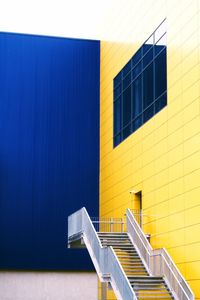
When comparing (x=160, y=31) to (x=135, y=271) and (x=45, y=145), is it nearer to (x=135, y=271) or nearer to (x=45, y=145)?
(x=135, y=271)

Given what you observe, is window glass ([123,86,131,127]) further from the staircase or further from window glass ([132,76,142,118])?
the staircase

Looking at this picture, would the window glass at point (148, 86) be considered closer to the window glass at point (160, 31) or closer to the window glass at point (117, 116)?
the window glass at point (160, 31)

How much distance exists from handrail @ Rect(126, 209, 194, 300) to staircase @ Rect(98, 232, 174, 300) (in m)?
0.33

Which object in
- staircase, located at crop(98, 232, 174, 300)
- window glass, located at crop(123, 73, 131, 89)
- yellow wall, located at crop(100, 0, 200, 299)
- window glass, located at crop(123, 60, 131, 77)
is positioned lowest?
staircase, located at crop(98, 232, 174, 300)

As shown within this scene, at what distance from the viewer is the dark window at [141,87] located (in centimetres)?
3145

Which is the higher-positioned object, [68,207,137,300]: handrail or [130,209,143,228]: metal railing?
[130,209,143,228]: metal railing

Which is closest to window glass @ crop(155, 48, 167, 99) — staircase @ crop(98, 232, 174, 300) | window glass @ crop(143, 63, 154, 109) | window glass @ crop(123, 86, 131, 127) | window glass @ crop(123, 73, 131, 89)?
window glass @ crop(143, 63, 154, 109)

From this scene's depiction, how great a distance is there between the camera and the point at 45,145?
1638 inches

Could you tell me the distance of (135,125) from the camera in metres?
35.3

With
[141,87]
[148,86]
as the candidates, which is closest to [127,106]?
[141,87]

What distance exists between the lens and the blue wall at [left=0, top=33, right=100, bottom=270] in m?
40.2

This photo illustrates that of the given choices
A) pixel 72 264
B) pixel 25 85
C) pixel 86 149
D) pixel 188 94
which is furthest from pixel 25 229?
pixel 188 94

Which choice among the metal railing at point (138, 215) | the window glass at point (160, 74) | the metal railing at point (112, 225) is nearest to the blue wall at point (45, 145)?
the metal railing at point (112, 225)

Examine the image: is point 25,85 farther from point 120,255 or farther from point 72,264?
point 120,255
